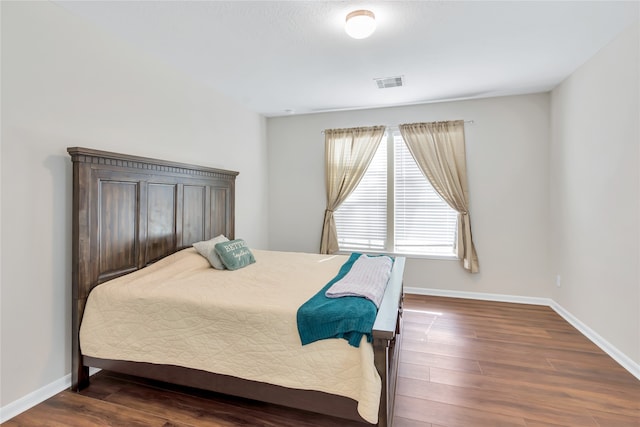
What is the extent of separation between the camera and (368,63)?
291cm

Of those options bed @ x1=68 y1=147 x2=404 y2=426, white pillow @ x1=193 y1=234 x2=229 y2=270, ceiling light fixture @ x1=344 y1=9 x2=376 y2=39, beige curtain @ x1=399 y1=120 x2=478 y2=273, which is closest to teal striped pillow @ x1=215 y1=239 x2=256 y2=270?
white pillow @ x1=193 y1=234 x2=229 y2=270

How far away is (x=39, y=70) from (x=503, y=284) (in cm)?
484

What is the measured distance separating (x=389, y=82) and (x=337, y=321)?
2713 mm

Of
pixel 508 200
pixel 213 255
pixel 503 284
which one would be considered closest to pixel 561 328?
pixel 503 284

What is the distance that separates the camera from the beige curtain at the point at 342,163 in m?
4.30

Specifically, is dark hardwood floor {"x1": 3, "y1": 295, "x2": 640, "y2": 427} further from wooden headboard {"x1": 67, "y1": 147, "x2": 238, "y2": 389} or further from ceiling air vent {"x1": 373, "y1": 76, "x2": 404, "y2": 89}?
ceiling air vent {"x1": 373, "y1": 76, "x2": 404, "y2": 89}

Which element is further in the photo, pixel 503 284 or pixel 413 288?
pixel 413 288

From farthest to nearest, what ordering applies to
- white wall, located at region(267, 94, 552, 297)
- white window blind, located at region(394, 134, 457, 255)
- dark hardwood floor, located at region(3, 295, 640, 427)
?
white window blind, located at region(394, 134, 457, 255) < white wall, located at region(267, 94, 552, 297) < dark hardwood floor, located at region(3, 295, 640, 427)

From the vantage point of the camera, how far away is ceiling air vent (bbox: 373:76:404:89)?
3.25m

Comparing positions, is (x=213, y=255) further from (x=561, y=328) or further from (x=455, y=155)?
(x=561, y=328)

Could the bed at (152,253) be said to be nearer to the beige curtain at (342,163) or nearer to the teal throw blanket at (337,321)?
the teal throw blanket at (337,321)

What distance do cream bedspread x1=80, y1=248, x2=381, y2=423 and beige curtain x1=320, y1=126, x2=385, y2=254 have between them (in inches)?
84.0

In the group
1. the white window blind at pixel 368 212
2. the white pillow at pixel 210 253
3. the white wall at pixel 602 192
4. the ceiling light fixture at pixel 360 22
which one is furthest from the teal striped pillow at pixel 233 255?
the white wall at pixel 602 192

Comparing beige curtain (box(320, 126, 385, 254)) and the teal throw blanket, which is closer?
the teal throw blanket
